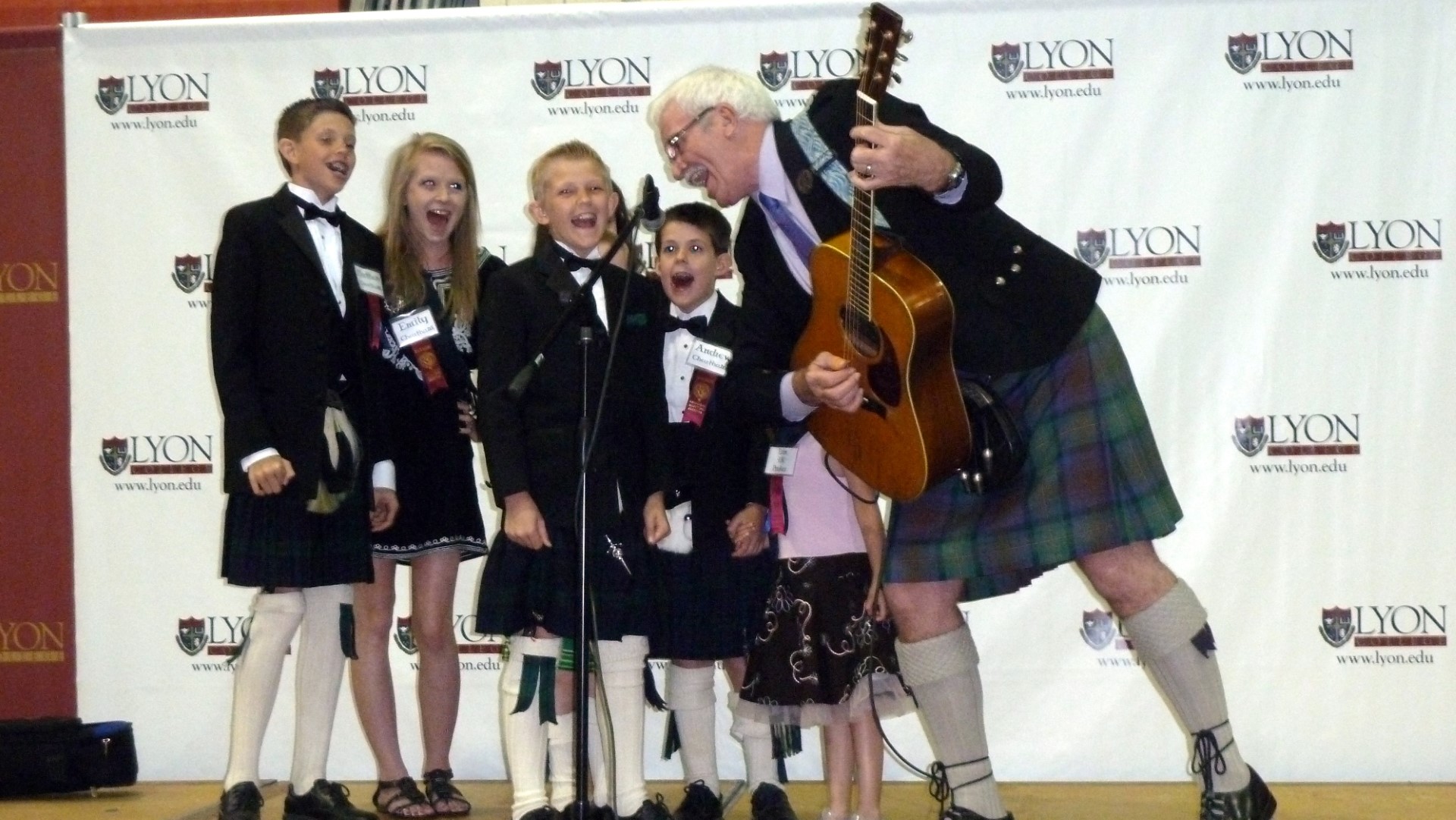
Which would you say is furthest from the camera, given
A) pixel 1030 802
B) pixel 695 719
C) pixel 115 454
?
pixel 115 454

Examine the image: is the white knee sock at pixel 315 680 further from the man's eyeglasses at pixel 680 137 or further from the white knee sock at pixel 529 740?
the man's eyeglasses at pixel 680 137

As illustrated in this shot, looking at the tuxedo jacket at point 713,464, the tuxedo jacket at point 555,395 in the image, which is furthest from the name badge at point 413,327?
the tuxedo jacket at point 713,464

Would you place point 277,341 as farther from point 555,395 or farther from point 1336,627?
point 1336,627

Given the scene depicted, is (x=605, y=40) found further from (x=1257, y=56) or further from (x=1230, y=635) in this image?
(x=1230, y=635)

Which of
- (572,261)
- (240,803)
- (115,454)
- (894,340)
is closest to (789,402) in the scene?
(894,340)

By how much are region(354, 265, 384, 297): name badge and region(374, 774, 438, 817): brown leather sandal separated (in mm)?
1284

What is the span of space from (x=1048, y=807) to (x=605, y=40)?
2554 millimetres

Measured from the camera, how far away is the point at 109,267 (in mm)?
4492

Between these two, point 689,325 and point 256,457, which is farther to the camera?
point 689,325

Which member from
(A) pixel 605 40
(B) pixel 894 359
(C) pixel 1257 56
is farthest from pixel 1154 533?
(A) pixel 605 40

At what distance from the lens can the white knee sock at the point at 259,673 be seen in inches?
138

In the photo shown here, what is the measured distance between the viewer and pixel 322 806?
357 cm

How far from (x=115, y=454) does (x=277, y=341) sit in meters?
1.25

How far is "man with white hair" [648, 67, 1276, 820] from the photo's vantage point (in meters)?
2.71
